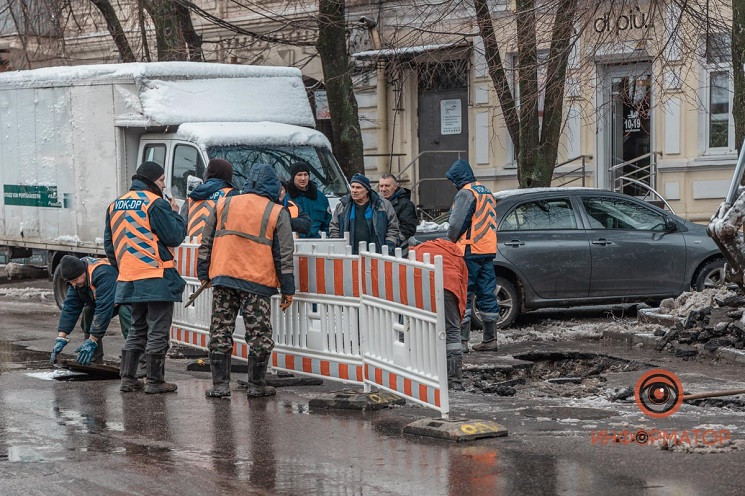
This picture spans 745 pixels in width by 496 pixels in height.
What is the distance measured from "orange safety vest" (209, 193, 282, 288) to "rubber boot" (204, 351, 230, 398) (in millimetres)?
662

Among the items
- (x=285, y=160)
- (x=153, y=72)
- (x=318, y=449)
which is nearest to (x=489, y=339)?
(x=285, y=160)

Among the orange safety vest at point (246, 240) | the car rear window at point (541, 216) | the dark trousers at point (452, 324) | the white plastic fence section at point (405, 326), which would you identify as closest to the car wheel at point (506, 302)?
the car rear window at point (541, 216)

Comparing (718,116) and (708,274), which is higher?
(718,116)

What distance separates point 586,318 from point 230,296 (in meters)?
6.67

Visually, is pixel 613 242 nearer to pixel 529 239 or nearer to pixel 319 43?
pixel 529 239

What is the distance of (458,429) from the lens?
8023 millimetres

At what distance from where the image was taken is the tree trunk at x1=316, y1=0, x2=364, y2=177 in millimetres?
19359

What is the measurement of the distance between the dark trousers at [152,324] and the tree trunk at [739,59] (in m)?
6.64

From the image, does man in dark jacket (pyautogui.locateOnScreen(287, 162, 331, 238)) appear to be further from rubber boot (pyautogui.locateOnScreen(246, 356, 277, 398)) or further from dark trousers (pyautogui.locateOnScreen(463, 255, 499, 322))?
rubber boot (pyautogui.locateOnScreen(246, 356, 277, 398))

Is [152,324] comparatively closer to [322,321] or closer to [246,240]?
[246,240]

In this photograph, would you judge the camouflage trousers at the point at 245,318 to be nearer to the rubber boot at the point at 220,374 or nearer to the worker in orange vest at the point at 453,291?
the rubber boot at the point at 220,374

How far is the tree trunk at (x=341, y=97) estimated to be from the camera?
19.4 metres

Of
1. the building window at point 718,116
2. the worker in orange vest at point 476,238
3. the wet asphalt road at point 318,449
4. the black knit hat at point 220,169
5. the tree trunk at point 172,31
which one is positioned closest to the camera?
the wet asphalt road at point 318,449

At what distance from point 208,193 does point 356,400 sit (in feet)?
10.8
